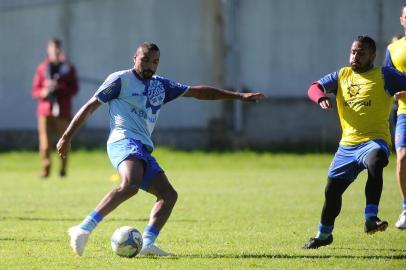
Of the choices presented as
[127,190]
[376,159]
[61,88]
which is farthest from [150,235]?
[61,88]

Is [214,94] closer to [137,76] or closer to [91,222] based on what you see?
[137,76]

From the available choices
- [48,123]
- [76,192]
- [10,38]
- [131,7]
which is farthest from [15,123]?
[76,192]

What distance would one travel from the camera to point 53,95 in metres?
19.6

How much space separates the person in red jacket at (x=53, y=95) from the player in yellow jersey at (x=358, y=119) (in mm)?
10772

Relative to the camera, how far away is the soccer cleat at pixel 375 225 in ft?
29.6

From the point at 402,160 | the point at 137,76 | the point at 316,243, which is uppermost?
the point at 137,76

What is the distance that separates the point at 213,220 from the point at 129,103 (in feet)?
11.7

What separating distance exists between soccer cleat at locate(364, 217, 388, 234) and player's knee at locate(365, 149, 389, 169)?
0.50 meters

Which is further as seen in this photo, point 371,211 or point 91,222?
point 371,211

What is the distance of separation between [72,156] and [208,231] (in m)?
14.1

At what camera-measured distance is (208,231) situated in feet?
35.8

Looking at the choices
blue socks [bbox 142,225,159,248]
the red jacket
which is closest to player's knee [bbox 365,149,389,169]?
blue socks [bbox 142,225,159,248]

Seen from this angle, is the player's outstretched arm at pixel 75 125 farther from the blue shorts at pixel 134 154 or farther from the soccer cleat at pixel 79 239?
the soccer cleat at pixel 79 239

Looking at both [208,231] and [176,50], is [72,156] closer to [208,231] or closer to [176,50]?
[176,50]
